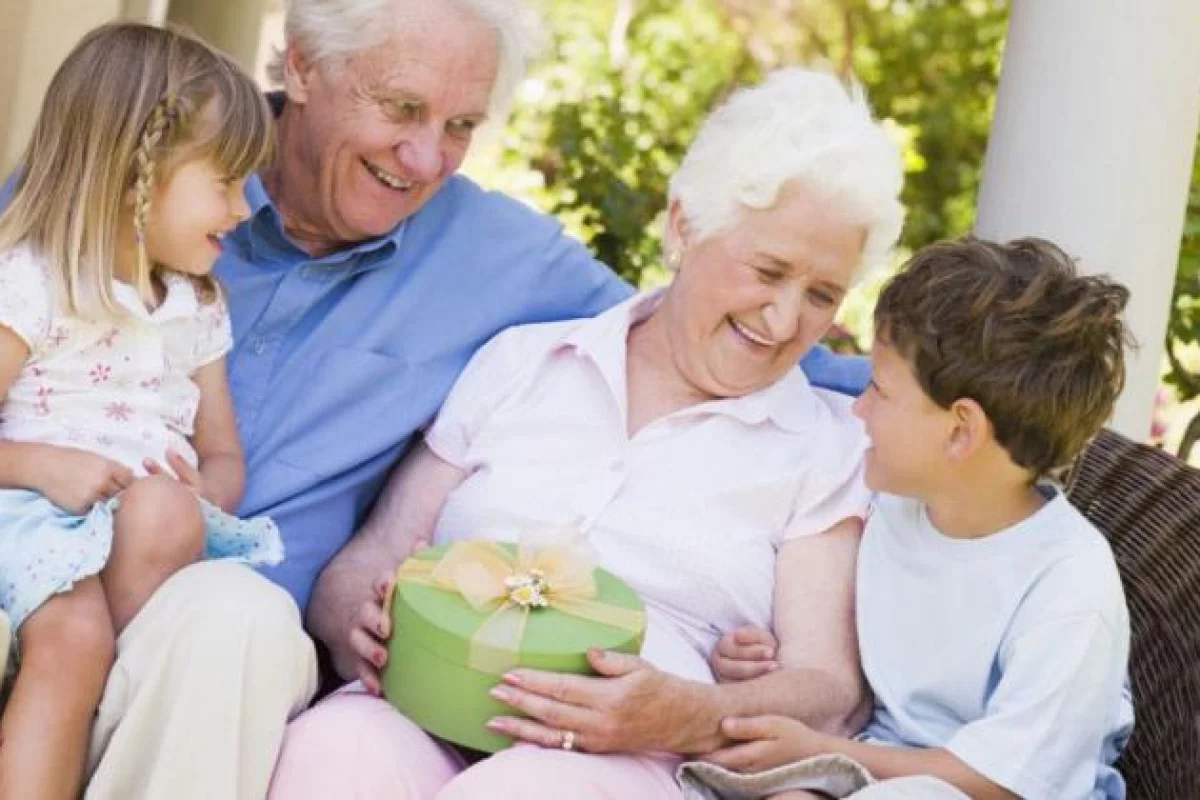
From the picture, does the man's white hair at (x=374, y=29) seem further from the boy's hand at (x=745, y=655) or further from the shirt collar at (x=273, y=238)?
the boy's hand at (x=745, y=655)

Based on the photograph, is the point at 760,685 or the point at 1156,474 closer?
the point at 760,685

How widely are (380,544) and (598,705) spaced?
74 cm

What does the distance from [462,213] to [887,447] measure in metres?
0.98

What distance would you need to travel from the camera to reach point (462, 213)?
11.4ft

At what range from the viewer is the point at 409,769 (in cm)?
265

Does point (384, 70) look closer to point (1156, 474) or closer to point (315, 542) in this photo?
point (315, 542)

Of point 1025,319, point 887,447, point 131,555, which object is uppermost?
point 1025,319

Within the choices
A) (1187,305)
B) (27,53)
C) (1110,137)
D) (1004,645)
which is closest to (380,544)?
(1004,645)

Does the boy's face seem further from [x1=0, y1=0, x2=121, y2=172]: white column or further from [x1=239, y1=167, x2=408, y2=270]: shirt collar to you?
[x1=0, y1=0, x2=121, y2=172]: white column

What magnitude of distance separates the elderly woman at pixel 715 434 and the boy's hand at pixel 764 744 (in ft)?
0.24

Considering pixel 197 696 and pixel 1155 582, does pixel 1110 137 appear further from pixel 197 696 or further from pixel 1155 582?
pixel 197 696

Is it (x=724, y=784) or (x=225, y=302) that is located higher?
(x=225, y=302)

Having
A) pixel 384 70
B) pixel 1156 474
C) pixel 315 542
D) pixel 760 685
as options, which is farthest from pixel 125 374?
pixel 1156 474

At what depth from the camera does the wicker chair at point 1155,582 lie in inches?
114
